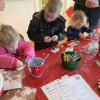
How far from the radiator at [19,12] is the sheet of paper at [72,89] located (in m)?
2.02

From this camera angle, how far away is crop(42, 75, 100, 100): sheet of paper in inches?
23.5

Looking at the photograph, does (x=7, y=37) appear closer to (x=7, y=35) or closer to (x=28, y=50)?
(x=7, y=35)

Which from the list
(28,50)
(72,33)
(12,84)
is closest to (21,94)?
(12,84)

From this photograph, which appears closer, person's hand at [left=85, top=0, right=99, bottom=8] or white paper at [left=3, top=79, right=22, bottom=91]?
white paper at [left=3, top=79, right=22, bottom=91]

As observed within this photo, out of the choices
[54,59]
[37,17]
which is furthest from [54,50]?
[37,17]

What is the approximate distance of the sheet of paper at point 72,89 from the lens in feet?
1.96

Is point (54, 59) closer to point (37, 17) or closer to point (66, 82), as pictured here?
point (66, 82)

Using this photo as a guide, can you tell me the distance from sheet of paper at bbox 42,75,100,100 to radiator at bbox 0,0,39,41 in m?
2.02

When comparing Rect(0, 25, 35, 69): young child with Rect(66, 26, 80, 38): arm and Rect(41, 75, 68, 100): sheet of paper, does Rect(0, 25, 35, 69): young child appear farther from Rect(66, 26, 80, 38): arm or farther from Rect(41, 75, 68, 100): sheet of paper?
Rect(66, 26, 80, 38): arm

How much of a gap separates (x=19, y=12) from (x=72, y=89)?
2162 millimetres

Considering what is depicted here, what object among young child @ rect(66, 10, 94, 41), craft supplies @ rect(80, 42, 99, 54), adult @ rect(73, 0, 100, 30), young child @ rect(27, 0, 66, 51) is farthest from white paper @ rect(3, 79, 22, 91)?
adult @ rect(73, 0, 100, 30)

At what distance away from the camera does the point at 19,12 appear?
7.52ft

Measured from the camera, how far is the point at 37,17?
117 centimetres

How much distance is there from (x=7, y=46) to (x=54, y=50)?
1.56 feet
